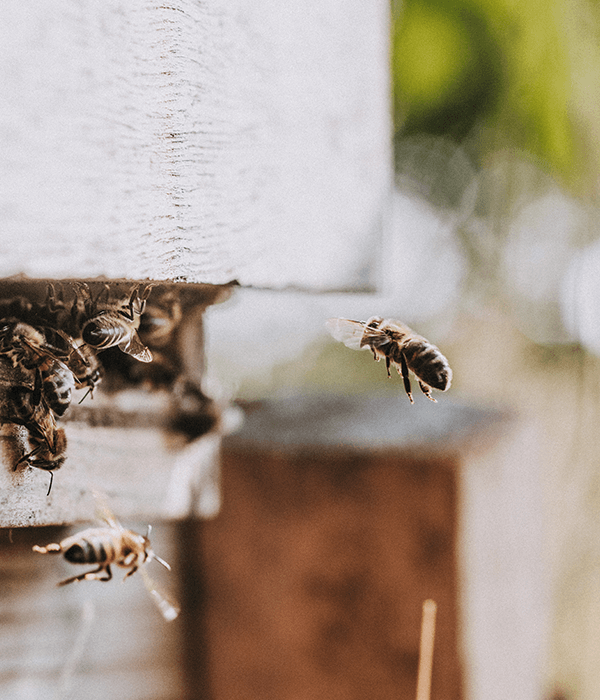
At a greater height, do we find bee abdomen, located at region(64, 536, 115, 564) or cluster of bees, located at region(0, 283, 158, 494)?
cluster of bees, located at region(0, 283, 158, 494)

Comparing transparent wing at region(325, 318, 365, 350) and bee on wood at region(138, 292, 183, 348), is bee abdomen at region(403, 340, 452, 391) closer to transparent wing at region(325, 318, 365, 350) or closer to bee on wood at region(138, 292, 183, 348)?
transparent wing at region(325, 318, 365, 350)

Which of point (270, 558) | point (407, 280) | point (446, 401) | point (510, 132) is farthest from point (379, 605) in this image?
point (510, 132)

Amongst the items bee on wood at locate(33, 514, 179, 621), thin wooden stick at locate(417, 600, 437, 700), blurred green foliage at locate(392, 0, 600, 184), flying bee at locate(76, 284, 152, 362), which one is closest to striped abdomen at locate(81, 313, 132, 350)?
flying bee at locate(76, 284, 152, 362)

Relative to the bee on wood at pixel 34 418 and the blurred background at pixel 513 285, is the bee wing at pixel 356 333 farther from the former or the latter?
the blurred background at pixel 513 285

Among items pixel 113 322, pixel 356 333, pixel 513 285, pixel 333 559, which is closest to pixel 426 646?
pixel 333 559

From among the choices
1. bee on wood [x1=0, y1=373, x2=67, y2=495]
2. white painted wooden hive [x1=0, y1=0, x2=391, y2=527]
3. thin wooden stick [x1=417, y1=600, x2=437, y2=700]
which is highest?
white painted wooden hive [x1=0, y1=0, x2=391, y2=527]

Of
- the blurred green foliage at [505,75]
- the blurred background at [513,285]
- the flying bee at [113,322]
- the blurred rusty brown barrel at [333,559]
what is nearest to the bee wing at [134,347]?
the flying bee at [113,322]

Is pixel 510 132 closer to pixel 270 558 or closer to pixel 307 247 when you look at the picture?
pixel 270 558

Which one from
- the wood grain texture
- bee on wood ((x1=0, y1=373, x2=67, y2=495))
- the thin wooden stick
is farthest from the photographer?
the thin wooden stick
